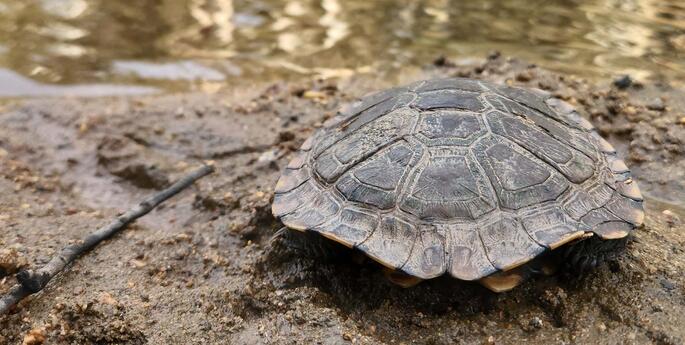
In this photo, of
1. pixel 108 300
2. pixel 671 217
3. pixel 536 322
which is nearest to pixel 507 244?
pixel 536 322

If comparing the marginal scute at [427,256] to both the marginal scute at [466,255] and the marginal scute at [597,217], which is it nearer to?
the marginal scute at [466,255]

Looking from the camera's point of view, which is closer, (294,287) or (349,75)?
(294,287)

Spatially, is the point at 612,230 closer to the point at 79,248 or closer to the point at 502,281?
the point at 502,281

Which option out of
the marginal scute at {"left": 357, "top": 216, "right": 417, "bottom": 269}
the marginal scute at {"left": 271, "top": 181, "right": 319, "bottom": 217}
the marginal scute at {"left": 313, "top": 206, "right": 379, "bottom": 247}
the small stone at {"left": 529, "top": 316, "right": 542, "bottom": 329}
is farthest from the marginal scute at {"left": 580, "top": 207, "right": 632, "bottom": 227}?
the marginal scute at {"left": 271, "top": 181, "right": 319, "bottom": 217}

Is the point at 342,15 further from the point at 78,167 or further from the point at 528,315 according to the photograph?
the point at 528,315

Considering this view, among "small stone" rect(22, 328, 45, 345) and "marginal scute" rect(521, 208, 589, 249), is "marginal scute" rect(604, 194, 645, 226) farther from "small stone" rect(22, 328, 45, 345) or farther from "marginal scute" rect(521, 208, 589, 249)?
"small stone" rect(22, 328, 45, 345)

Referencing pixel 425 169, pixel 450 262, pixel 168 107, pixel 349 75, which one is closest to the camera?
pixel 450 262

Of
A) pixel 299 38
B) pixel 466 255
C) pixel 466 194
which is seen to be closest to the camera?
pixel 466 255

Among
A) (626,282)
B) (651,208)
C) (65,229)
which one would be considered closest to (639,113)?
(651,208)
